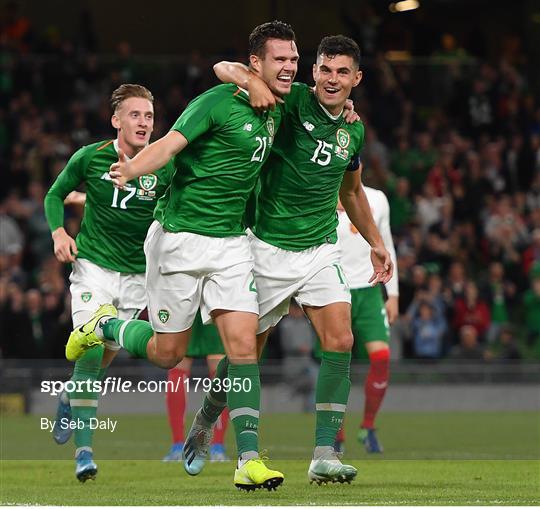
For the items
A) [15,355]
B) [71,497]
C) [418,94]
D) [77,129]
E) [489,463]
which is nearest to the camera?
[71,497]

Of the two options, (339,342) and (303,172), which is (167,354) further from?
(303,172)

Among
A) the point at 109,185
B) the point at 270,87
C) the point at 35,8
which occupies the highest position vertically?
Result: the point at 35,8

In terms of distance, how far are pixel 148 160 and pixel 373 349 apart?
16.7 feet

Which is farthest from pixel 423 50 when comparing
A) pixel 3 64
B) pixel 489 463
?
pixel 489 463

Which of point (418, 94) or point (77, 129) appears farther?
point (418, 94)

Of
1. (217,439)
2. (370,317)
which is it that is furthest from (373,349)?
(217,439)

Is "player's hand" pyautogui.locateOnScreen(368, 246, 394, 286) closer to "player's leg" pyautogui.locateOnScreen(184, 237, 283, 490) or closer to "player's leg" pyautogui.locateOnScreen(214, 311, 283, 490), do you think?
"player's leg" pyautogui.locateOnScreen(184, 237, 283, 490)

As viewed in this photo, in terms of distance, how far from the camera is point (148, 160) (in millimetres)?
7945

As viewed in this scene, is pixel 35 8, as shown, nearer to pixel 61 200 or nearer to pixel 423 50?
pixel 423 50

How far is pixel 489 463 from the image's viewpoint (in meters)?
11.0

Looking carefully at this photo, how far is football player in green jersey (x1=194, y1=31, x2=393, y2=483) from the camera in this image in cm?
887

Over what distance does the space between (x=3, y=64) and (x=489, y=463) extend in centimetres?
1472

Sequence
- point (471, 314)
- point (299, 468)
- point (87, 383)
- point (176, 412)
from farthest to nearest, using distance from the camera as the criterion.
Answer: point (471, 314)
point (176, 412)
point (299, 468)
point (87, 383)

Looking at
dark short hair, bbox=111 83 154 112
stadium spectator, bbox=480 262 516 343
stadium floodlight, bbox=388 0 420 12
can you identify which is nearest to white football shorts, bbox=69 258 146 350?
dark short hair, bbox=111 83 154 112
